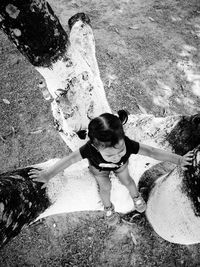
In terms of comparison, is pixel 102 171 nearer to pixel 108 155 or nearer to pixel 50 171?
pixel 108 155

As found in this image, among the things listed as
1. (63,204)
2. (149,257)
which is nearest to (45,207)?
(63,204)

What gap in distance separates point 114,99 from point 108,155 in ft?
→ 8.76

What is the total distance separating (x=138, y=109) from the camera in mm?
4590

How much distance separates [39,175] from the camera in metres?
2.05

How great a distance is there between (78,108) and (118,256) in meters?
2.11

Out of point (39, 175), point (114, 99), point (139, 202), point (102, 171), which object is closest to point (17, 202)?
point (39, 175)

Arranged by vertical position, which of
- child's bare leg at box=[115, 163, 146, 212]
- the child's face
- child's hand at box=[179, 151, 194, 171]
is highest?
the child's face

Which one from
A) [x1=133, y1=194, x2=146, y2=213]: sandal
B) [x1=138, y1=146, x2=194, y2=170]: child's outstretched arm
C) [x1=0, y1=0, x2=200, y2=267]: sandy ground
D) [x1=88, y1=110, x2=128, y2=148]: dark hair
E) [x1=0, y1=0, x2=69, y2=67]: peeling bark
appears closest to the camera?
[x1=0, y1=0, x2=69, y2=67]: peeling bark

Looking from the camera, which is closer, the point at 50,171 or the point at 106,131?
the point at 106,131

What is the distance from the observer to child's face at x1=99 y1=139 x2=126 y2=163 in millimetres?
2048

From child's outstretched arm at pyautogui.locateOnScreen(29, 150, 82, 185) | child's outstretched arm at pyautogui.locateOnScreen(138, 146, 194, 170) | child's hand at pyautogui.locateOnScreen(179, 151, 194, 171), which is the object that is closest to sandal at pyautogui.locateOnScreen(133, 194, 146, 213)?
child's outstretched arm at pyautogui.locateOnScreen(138, 146, 194, 170)

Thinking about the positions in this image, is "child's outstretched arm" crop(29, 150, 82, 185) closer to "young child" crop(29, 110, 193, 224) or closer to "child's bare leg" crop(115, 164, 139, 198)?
"young child" crop(29, 110, 193, 224)

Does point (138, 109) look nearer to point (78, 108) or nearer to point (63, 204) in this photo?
point (78, 108)

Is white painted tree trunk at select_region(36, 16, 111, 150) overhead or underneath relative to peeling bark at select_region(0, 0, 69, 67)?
underneath
